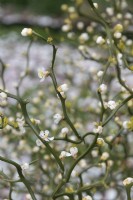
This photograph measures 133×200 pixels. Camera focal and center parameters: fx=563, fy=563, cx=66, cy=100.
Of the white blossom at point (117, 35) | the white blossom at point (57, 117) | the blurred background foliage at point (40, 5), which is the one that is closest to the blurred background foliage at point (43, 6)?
the blurred background foliage at point (40, 5)

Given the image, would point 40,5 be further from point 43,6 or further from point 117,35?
point 117,35

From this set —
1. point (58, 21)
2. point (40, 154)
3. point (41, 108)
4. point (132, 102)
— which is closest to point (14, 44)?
point (58, 21)

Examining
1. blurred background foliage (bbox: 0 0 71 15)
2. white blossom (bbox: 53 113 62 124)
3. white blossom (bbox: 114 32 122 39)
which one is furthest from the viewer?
blurred background foliage (bbox: 0 0 71 15)

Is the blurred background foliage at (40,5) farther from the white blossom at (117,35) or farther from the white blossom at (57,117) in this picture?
the white blossom at (57,117)

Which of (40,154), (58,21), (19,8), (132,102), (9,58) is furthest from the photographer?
(19,8)

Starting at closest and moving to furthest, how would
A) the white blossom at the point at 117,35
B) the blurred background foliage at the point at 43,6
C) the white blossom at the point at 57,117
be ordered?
the white blossom at the point at 57,117
the white blossom at the point at 117,35
the blurred background foliage at the point at 43,6

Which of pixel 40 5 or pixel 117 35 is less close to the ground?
pixel 40 5

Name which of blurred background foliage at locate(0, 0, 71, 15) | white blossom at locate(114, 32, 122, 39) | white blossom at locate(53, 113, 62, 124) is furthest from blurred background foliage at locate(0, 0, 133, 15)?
white blossom at locate(53, 113, 62, 124)

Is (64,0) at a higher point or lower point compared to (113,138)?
higher

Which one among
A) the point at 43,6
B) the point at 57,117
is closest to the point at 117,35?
the point at 57,117

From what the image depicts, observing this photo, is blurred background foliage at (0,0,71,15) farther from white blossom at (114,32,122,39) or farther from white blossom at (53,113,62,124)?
white blossom at (53,113,62,124)

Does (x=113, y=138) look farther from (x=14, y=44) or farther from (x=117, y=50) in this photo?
(x=14, y=44)
